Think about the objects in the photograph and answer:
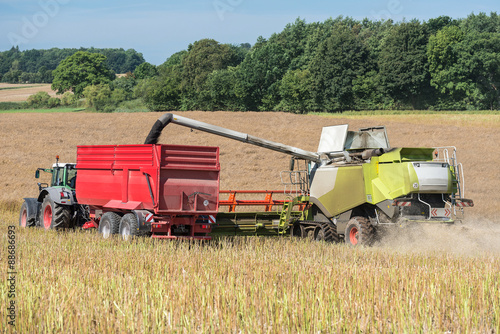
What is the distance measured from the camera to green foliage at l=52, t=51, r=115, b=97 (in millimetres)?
94188

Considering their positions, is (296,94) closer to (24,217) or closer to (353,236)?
(24,217)

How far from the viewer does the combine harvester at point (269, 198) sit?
38.5 ft

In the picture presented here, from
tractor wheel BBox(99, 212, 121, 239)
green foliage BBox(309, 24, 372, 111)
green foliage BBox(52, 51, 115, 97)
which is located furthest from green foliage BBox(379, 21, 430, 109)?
tractor wheel BBox(99, 212, 121, 239)

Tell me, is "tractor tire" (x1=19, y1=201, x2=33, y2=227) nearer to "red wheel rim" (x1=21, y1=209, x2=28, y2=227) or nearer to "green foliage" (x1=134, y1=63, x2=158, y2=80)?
"red wheel rim" (x1=21, y1=209, x2=28, y2=227)

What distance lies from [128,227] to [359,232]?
4.69 metres

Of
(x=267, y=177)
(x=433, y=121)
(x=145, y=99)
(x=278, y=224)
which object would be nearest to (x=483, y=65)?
(x=433, y=121)

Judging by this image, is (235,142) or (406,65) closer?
(235,142)

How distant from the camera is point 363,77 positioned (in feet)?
234

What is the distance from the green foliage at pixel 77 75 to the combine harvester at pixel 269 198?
81.4m

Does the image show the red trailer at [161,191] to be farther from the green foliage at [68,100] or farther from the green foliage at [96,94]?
the green foliage at [68,100]

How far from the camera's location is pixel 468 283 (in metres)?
6.84

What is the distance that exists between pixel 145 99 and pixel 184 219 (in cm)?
6516

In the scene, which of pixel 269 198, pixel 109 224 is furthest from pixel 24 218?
pixel 269 198

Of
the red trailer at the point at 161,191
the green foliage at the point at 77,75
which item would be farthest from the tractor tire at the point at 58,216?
the green foliage at the point at 77,75
